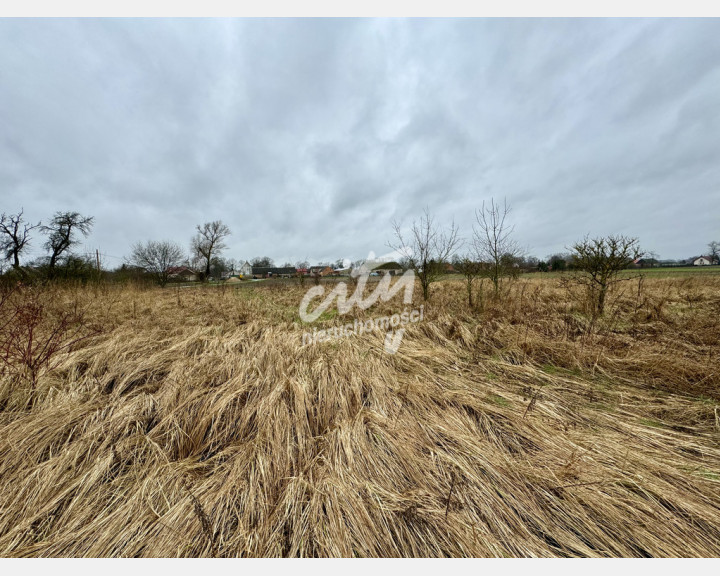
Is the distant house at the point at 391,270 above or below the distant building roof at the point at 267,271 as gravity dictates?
below

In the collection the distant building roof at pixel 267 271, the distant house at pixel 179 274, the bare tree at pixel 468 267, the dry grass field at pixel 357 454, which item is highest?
the distant building roof at pixel 267 271

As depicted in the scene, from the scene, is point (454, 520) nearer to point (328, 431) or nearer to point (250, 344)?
point (328, 431)

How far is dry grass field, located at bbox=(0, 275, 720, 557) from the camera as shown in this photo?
1.42 metres

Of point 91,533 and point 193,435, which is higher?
point 193,435

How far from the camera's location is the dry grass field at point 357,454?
142cm

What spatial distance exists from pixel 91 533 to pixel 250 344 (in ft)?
8.58

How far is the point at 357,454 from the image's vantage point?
1901 millimetres

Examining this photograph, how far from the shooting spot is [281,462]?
186 cm

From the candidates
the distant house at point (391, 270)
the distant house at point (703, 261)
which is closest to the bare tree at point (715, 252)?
the distant house at point (703, 261)

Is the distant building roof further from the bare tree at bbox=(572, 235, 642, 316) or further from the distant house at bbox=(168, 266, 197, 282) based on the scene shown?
the bare tree at bbox=(572, 235, 642, 316)

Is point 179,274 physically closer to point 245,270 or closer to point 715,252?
point 245,270

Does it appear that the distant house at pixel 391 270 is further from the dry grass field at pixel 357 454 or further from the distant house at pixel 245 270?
the distant house at pixel 245 270
